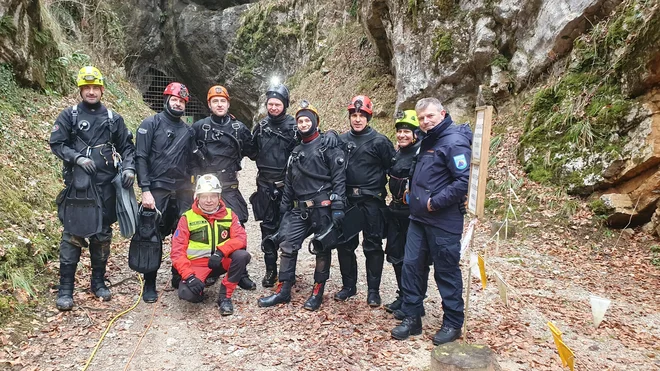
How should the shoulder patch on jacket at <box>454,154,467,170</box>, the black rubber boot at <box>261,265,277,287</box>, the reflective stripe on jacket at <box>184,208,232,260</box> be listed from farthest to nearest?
the black rubber boot at <box>261,265,277,287</box> → the reflective stripe on jacket at <box>184,208,232,260</box> → the shoulder patch on jacket at <box>454,154,467,170</box>

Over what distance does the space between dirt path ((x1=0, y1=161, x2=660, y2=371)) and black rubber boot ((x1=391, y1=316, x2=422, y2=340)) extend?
0.26 ft

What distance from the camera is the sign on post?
3.44 m

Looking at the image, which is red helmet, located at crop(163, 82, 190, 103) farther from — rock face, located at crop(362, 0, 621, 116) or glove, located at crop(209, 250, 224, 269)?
rock face, located at crop(362, 0, 621, 116)

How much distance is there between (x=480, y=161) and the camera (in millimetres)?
3457

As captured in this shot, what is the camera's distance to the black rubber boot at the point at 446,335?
417 centimetres

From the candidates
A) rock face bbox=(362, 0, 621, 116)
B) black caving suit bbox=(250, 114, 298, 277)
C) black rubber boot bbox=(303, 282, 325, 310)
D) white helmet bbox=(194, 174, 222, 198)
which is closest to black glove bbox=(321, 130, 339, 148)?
black caving suit bbox=(250, 114, 298, 277)

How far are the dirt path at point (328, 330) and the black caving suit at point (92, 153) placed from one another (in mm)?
527

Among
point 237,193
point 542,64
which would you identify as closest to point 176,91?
point 237,193

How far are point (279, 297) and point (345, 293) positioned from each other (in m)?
0.78

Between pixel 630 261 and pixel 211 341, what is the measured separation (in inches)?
229

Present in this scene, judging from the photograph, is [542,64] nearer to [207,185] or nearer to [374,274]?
[374,274]

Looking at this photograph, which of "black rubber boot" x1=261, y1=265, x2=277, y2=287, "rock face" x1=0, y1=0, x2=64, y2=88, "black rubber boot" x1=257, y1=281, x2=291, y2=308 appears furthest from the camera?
"rock face" x1=0, y1=0, x2=64, y2=88

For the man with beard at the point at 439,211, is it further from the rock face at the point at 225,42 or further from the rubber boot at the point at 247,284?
the rock face at the point at 225,42

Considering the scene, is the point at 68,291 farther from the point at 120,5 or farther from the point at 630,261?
the point at 120,5
